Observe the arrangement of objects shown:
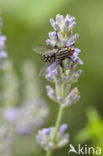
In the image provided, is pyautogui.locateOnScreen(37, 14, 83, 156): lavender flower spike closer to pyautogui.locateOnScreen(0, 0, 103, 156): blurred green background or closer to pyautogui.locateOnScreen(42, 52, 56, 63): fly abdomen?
pyautogui.locateOnScreen(42, 52, 56, 63): fly abdomen

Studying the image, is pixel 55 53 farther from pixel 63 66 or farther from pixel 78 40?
pixel 78 40

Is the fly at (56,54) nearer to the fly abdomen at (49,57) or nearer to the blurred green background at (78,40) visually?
the fly abdomen at (49,57)

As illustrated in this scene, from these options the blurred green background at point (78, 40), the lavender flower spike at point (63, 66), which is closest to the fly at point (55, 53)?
the lavender flower spike at point (63, 66)

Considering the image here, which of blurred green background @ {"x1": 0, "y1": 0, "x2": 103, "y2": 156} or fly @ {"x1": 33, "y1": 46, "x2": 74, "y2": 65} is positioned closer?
fly @ {"x1": 33, "y1": 46, "x2": 74, "y2": 65}

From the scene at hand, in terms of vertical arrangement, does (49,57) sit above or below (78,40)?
below

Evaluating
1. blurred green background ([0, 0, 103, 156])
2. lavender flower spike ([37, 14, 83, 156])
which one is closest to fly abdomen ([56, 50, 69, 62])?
lavender flower spike ([37, 14, 83, 156])

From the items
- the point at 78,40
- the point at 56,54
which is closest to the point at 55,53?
the point at 56,54

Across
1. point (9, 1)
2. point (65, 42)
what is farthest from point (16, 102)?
point (65, 42)

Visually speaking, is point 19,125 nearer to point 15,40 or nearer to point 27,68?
point 27,68
